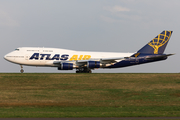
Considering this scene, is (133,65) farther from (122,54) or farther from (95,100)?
(95,100)

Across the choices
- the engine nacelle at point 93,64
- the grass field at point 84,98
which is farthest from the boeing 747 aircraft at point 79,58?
the grass field at point 84,98

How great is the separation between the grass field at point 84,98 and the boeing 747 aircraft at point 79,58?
931 cm

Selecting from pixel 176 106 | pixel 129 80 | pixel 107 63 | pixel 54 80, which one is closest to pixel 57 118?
pixel 176 106

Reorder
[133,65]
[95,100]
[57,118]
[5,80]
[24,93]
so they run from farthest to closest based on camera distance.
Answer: [133,65], [5,80], [24,93], [95,100], [57,118]

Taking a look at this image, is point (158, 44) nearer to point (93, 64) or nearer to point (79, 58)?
point (93, 64)

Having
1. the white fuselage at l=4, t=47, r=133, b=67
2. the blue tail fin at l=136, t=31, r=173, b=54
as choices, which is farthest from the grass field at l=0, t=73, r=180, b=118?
the blue tail fin at l=136, t=31, r=173, b=54

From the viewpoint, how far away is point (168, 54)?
48469 mm

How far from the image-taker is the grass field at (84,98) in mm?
17556

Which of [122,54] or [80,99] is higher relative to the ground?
[122,54]

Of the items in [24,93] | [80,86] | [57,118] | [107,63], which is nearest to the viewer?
[57,118]

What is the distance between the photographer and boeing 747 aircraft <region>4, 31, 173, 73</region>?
147ft

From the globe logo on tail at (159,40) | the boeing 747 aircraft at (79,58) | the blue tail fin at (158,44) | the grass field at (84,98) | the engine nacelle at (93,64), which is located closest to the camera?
the grass field at (84,98)

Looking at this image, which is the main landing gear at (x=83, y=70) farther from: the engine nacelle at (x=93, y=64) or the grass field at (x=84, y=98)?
the grass field at (x=84, y=98)

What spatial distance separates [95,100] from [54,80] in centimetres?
1236
